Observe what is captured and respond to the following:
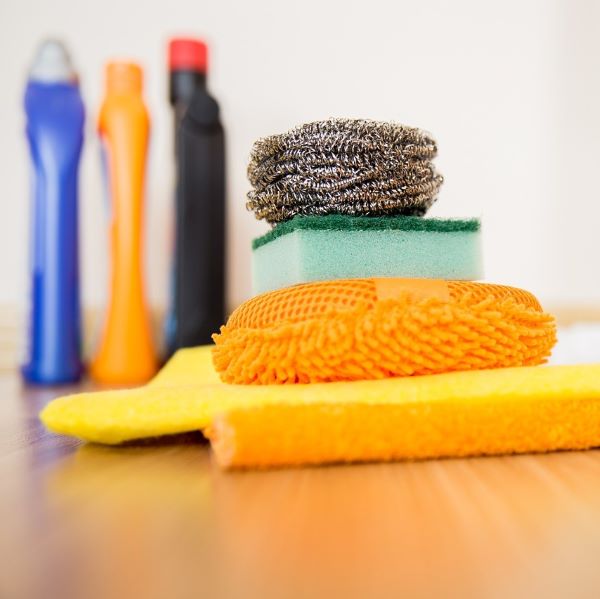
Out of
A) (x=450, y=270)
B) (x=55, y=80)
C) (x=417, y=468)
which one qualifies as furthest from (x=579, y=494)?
(x=55, y=80)

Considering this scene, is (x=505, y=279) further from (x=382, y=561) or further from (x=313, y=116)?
(x=382, y=561)

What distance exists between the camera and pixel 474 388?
1.10 ft

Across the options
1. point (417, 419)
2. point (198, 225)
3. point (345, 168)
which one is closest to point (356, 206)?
point (345, 168)

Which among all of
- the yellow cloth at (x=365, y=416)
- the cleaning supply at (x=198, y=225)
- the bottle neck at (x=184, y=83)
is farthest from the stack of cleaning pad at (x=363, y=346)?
the bottle neck at (x=184, y=83)

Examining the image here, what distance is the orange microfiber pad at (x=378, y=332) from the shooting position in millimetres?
353

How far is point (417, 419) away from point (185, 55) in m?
0.79

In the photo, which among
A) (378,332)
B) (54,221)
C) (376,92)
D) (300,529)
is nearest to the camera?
(300,529)

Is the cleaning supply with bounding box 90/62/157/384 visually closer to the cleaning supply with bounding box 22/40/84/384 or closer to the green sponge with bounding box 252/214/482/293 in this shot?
the cleaning supply with bounding box 22/40/84/384

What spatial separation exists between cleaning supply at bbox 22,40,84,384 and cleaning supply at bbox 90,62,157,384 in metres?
0.04

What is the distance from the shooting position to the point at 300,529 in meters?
0.22

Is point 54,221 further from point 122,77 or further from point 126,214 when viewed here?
point 122,77

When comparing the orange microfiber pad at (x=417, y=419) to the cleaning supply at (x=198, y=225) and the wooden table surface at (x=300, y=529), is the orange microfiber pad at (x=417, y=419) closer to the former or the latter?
the wooden table surface at (x=300, y=529)

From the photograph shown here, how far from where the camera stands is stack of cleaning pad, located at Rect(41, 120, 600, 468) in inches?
12.1

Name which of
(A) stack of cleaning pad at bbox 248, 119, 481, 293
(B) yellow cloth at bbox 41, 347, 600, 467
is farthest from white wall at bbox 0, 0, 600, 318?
(B) yellow cloth at bbox 41, 347, 600, 467
